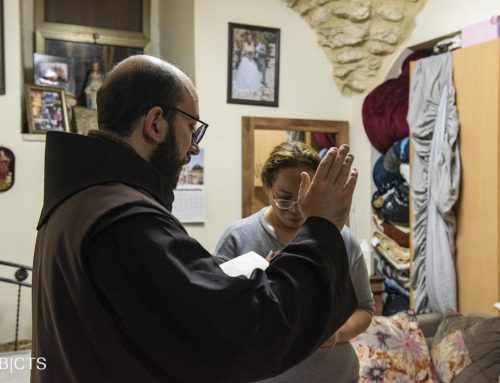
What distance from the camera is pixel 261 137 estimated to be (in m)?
4.15

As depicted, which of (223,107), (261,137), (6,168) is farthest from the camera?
(261,137)

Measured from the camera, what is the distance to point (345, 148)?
879 millimetres

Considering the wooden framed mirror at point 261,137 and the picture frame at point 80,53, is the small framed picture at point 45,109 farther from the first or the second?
the wooden framed mirror at point 261,137

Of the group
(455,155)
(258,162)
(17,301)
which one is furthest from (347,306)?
(258,162)

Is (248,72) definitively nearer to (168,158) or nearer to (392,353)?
(392,353)

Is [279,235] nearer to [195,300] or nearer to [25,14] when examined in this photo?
[195,300]

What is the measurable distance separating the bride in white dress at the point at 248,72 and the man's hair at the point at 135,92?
8.70ft

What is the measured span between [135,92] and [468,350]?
2130 mm

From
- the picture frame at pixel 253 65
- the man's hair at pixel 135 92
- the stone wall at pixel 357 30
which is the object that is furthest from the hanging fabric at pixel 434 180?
the man's hair at pixel 135 92

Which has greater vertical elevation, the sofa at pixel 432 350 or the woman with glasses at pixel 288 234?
the woman with glasses at pixel 288 234

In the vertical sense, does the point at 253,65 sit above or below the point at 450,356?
above

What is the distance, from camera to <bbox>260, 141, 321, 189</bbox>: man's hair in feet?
5.04

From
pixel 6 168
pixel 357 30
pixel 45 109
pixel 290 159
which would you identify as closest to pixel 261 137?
pixel 357 30

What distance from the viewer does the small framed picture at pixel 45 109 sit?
11.2ft
